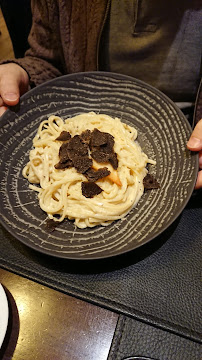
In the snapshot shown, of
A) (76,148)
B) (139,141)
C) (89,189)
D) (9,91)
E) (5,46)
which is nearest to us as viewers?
(89,189)

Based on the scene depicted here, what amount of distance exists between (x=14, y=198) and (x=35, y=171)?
0.85 ft

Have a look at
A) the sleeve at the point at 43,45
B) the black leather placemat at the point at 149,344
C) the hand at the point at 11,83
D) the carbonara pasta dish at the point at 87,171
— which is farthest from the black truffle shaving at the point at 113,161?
the sleeve at the point at 43,45

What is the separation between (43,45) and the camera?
271 cm

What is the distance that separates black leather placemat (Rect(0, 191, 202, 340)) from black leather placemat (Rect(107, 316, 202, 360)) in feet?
0.14

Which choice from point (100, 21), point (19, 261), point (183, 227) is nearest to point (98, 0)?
point (100, 21)

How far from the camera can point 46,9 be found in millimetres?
2439

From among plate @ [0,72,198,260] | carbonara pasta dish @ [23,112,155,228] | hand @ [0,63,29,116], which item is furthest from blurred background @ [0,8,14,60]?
carbonara pasta dish @ [23,112,155,228]

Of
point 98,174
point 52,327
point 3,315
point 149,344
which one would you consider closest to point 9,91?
point 98,174

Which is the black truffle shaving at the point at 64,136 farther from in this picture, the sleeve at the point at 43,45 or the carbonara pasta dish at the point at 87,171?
the sleeve at the point at 43,45

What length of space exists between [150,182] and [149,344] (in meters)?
0.98

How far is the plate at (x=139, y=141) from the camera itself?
1.67m

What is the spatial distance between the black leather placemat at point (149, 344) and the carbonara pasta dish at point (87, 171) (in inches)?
25.2

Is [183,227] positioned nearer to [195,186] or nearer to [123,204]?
[195,186]

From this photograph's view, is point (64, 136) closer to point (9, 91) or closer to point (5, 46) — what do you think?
point (9, 91)
